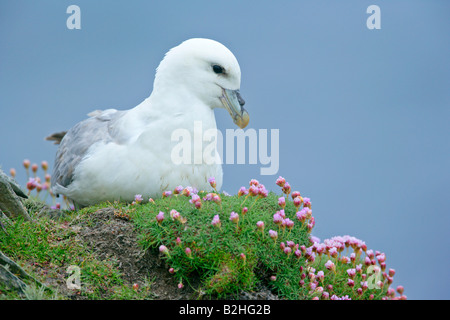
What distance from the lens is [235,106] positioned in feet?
20.2

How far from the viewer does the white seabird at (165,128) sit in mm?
6094

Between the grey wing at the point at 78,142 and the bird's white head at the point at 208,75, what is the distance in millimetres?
880

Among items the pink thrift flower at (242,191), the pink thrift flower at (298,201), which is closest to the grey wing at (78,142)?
the pink thrift flower at (242,191)

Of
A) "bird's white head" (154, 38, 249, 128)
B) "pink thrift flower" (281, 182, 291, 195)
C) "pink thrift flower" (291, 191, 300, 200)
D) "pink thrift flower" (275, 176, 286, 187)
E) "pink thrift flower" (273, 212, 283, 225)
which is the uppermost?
"bird's white head" (154, 38, 249, 128)

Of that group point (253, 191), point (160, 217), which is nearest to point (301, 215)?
point (253, 191)

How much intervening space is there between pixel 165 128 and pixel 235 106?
2.49 ft

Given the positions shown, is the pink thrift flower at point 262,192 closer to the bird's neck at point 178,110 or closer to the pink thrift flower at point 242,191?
the pink thrift flower at point 242,191

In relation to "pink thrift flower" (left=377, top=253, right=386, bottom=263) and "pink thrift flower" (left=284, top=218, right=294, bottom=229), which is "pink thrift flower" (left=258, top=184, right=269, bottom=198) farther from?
"pink thrift flower" (left=377, top=253, right=386, bottom=263)

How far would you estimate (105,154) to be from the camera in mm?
6203

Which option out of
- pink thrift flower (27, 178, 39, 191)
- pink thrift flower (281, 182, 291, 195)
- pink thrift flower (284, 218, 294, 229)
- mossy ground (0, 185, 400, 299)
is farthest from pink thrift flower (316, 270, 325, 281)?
pink thrift flower (27, 178, 39, 191)

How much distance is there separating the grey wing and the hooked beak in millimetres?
1302

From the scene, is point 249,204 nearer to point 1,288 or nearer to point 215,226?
point 215,226

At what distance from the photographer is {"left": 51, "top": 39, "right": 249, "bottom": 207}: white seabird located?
20.0ft
